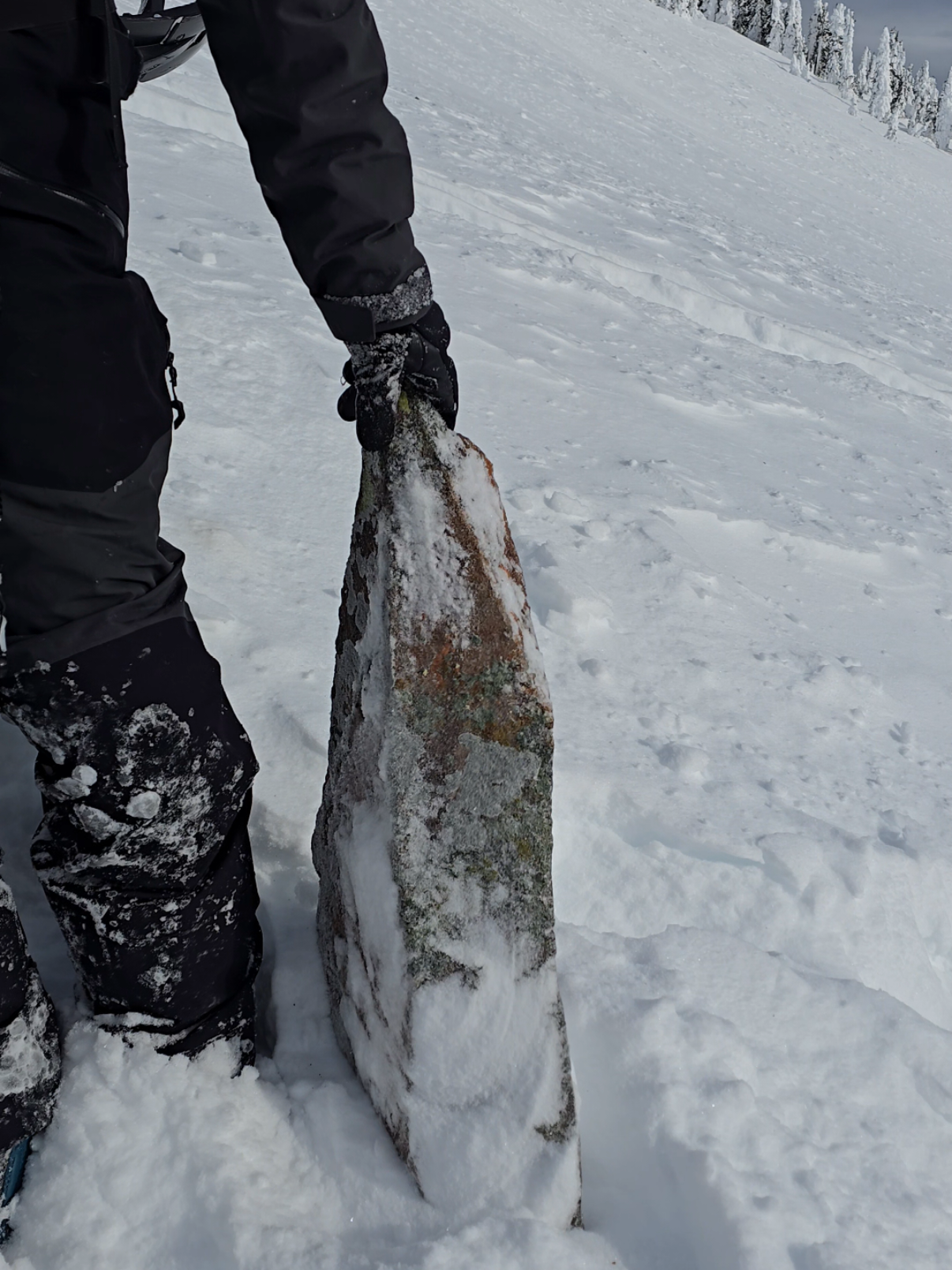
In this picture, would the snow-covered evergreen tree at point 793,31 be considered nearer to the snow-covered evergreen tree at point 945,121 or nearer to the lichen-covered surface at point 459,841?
the snow-covered evergreen tree at point 945,121

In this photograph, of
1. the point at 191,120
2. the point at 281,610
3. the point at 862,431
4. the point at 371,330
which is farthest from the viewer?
the point at 191,120

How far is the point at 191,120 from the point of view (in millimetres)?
5410

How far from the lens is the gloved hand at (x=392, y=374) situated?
1155 mm

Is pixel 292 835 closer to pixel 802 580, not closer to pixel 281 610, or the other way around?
pixel 281 610

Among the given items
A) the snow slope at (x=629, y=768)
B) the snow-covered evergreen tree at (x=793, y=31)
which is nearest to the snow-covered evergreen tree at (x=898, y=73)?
the snow-covered evergreen tree at (x=793, y=31)

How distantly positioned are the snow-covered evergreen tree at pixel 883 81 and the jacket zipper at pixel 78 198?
52.0 m

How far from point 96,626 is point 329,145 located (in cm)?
55

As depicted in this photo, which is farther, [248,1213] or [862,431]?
[862,431]

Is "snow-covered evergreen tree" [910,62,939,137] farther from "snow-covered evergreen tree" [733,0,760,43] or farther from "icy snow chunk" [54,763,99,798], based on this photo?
"icy snow chunk" [54,763,99,798]

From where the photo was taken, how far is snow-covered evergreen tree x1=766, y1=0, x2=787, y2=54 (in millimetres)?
50000

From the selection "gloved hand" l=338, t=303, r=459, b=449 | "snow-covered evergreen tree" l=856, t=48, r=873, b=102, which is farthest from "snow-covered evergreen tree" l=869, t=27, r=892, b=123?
"gloved hand" l=338, t=303, r=459, b=449

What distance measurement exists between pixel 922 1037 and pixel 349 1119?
32.9 inches

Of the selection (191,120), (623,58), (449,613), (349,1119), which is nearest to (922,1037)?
(349,1119)

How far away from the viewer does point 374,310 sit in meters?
1.10
